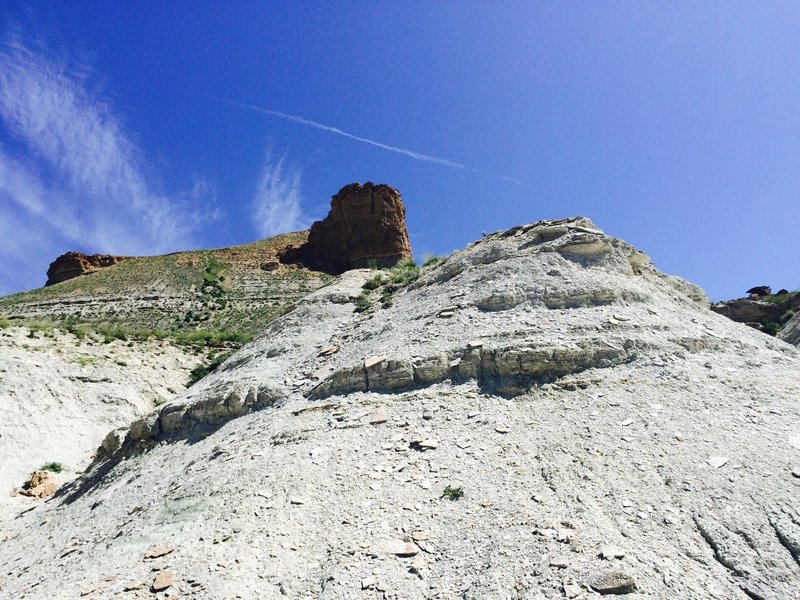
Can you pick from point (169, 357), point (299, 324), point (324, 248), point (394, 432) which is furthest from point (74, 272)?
point (394, 432)

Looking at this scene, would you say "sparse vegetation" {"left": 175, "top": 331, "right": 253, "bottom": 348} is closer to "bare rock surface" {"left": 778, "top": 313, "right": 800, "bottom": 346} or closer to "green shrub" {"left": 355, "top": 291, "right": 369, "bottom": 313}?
"green shrub" {"left": 355, "top": 291, "right": 369, "bottom": 313}

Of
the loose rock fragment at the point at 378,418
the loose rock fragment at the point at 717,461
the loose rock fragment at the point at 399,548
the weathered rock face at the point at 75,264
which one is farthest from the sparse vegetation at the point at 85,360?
the weathered rock face at the point at 75,264

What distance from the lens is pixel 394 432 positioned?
9.18 metres

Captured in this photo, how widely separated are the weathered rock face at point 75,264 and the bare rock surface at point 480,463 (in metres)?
89.0

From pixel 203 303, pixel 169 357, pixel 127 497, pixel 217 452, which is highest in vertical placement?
pixel 203 303

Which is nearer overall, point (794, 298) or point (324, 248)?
point (794, 298)

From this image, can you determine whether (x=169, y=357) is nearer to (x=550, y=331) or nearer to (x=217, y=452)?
(x=217, y=452)

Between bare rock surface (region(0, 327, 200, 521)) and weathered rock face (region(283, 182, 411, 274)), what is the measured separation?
141 ft

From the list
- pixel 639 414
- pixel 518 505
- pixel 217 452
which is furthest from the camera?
pixel 217 452

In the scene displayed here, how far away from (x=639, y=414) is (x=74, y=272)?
9931cm

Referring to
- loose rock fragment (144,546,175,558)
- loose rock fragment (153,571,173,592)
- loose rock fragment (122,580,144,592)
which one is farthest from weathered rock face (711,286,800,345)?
loose rock fragment (122,580,144,592)

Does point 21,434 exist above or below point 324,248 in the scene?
below

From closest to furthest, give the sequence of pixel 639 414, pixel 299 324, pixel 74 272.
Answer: pixel 639 414, pixel 299 324, pixel 74 272

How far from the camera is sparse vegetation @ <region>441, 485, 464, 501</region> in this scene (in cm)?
760
